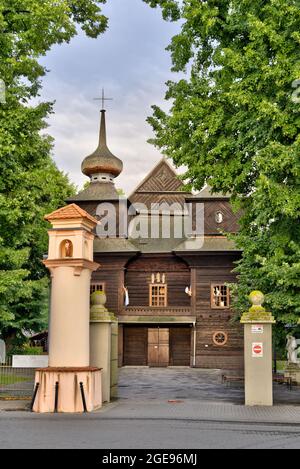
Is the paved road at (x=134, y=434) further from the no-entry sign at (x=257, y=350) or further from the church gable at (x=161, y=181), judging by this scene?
the church gable at (x=161, y=181)

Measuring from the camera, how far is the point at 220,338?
3553 cm

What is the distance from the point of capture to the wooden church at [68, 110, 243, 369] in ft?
116

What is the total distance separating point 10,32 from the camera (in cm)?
1941

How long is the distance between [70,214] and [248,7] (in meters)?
7.75

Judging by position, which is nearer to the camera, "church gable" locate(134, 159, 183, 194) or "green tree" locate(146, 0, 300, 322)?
"green tree" locate(146, 0, 300, 322)

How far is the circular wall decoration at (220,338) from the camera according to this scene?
1394 inches

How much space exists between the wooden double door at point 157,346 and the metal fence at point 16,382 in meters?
19.4

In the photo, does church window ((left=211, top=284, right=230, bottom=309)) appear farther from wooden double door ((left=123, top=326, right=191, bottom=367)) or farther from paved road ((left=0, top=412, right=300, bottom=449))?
paved road ((left=0, top=412, right=300, bottom=449))

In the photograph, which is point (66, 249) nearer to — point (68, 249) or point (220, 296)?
point (68, 249)

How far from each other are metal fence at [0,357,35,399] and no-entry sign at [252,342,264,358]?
19.1 feet

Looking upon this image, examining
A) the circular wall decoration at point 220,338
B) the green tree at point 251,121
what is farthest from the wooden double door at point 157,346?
the green tree at point 251,121

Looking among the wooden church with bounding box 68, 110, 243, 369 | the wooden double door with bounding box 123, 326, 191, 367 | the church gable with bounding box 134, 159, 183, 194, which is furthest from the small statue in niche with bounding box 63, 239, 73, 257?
the church gable with bounding box 134, 159, 183, 194
